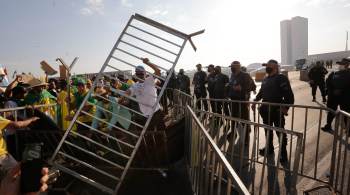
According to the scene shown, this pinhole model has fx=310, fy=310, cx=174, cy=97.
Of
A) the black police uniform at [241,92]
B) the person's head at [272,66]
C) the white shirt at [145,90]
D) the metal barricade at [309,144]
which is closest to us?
the metal barricade at [309,144]

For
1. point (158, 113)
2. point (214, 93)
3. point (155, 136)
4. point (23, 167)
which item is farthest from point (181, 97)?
point (23, 167)

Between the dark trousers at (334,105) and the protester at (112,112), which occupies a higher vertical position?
the protester at (112,112)

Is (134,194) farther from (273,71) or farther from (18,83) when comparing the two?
(18,83)

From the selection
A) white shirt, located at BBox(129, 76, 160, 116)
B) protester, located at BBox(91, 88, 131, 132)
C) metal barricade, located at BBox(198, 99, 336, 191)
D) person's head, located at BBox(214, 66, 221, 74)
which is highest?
person's head, located at BBox(214, 66, 221, 74)

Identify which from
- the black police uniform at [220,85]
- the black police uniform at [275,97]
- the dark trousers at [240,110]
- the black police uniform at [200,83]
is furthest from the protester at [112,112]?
the black police uniform at [200,83]

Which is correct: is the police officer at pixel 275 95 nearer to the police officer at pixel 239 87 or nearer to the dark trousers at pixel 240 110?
the dark trousers at pixel 240 110

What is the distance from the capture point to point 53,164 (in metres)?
4.68

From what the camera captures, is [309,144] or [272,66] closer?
[272,66]

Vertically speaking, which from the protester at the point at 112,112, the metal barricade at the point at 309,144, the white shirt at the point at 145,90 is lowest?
the metal barricade at the point at 309,144

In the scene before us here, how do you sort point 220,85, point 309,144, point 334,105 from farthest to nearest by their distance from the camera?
1. point 220,85
2. point 334,105
3. point 309,144

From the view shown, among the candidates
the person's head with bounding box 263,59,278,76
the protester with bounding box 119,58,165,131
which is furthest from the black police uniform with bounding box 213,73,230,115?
the protester with bounding box 119,58,165,131

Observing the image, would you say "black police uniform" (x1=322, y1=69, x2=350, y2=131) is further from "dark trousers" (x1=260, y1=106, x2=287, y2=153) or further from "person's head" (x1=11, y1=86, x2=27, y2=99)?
"person's head" (x1=11, y1=86, x2=27, y2=99)

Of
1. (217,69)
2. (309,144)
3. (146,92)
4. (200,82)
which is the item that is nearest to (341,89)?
(309,144)

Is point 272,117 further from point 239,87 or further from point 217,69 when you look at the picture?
point 217,69
